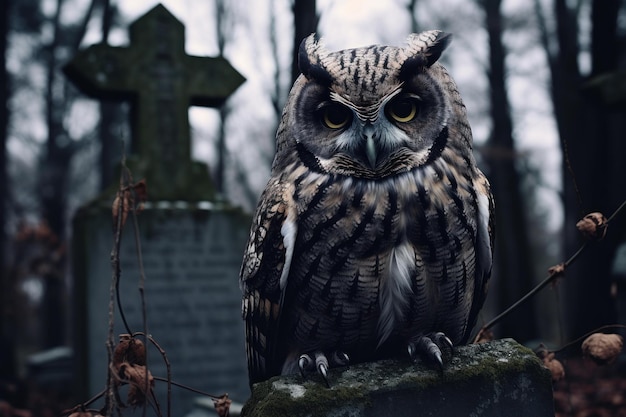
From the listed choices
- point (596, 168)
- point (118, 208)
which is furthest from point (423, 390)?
point (596, 168)

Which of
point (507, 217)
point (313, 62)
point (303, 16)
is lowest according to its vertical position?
point (507, 217)

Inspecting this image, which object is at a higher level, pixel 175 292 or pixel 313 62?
pixel 313 62

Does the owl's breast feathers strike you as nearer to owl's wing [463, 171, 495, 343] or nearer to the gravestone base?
owl's wing [463, 171, 495, 343]

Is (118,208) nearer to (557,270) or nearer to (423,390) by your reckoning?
(423,390)

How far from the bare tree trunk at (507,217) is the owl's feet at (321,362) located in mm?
9941

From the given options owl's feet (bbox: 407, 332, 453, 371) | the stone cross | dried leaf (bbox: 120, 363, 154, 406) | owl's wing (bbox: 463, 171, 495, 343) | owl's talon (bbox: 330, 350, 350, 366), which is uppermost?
the stone cross

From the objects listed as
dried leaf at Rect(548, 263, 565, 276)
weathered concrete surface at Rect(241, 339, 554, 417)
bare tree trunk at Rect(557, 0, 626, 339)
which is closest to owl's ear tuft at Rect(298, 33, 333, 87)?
weathered concrete surface at Rect(241, 339, 554, 417)

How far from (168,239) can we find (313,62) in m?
4.72

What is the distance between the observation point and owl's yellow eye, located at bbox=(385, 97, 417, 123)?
2199 millimetres

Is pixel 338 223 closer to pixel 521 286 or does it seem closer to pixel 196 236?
pixel 196 236

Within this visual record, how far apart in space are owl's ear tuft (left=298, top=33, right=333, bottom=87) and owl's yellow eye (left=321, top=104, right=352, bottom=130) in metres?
0.08

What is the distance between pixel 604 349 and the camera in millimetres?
2551

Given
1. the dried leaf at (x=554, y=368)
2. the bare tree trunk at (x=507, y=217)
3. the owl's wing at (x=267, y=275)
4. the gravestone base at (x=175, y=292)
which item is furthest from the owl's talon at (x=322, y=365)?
the bare tree trunk at (x=507, y=217)

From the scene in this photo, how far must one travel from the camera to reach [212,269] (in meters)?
6.77
